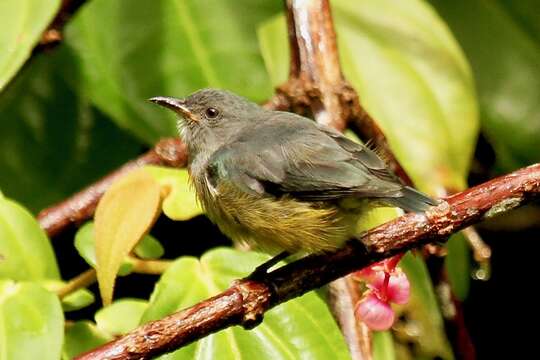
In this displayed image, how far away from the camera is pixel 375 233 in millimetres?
1808

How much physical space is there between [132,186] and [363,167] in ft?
1.53

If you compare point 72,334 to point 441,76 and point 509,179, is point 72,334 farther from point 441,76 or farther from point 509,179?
A: point 441,76

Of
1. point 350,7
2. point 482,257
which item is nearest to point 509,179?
point 482,257

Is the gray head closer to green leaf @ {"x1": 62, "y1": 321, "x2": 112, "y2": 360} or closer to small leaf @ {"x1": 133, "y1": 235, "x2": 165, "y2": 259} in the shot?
small leaf @ {"x1": 133, "y1": 235, "x2": 165, "y2": 259}

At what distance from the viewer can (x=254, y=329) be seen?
6.72ft

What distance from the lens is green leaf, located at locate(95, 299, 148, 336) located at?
7.23 feet

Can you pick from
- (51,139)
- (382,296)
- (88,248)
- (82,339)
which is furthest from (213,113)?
(51,139)

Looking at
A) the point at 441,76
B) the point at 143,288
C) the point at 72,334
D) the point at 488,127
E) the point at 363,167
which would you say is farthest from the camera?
the point at 143,288

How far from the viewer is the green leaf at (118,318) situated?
2.21 metres

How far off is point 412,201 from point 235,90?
3.87 ft

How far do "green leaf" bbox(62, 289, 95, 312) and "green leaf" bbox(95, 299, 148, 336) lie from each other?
48mm

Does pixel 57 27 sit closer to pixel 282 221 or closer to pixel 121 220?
pixel 121 220

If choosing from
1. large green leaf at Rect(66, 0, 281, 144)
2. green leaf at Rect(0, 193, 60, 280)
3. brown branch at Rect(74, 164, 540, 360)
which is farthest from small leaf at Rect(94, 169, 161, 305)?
large green leaf at Rect(66, 0, 281, 144)

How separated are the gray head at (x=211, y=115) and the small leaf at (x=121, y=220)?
36 cm
